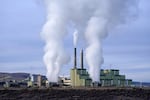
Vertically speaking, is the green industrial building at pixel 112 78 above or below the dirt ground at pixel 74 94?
above

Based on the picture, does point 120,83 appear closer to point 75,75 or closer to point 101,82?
point 101,82

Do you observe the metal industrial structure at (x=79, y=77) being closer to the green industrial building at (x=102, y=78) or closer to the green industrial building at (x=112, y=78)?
the green industrial building at (x=102, y=78)

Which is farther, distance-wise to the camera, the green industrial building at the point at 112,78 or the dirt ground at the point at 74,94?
the green industrial building at the point at 112,78

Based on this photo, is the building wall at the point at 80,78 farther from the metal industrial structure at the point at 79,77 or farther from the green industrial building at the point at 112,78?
the green industrial building at the point at 112,78

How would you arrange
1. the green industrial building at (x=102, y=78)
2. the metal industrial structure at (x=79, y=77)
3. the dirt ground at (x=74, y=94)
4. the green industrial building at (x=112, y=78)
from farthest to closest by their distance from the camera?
the green industrial building at (x=112, y=78), the green industrial building at (x=102, y=78), the metal industrial structure at (x=79, y=77), the dirt ground at (x=74, y=94)

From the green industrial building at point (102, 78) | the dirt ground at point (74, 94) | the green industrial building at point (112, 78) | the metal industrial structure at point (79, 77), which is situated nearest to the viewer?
the dirt ground at point (74, 94)

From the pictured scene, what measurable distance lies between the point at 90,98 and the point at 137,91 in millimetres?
11954

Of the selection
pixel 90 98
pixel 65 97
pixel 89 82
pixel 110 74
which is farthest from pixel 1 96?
pixel 110 74

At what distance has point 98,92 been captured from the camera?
2408 inches

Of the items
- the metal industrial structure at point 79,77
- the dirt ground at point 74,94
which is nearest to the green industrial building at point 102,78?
the metal industrial structure at point 79,77

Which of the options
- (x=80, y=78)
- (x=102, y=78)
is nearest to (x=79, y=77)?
(x=80, y=78)

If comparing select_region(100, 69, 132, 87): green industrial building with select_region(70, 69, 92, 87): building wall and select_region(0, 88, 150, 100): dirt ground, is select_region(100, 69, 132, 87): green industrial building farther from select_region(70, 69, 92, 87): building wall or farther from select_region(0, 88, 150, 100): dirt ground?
select_region(0, 88, 150, 100): dirt ground

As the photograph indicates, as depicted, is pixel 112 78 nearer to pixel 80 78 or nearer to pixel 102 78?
pixel 102 78

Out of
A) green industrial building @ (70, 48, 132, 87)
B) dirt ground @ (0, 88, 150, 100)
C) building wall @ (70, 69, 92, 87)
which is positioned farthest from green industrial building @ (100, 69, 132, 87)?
dirt ground @ (0, 88, 150, 100)
